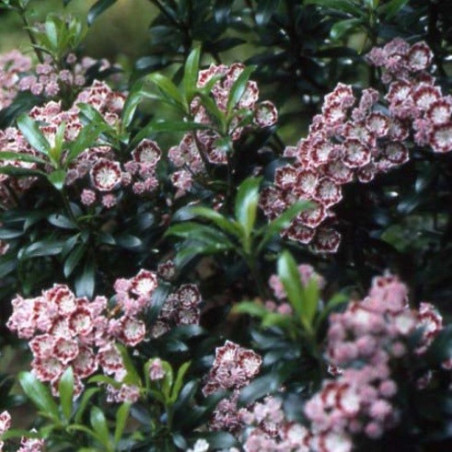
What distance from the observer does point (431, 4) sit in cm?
292

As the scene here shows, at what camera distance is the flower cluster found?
8.20ft

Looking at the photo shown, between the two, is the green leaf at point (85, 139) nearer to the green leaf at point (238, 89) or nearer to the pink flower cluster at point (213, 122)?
the pink flower cluster at point (213, 122)

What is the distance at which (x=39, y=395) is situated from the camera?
7.53 ft

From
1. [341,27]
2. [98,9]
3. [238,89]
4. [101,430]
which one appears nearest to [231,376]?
[101,430]

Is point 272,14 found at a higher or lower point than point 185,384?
higher

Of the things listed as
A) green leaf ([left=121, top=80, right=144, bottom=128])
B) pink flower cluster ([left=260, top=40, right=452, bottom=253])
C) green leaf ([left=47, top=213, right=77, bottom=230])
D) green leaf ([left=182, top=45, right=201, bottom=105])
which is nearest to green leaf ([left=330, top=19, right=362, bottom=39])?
pink flower cluster ([left=260, top=40, right=452, bottom=253])

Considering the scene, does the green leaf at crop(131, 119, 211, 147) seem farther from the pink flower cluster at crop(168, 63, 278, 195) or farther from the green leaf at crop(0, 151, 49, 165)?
the green leaf at crop(0, 151, 49, 165)

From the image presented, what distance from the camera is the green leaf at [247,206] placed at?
84.3 inches

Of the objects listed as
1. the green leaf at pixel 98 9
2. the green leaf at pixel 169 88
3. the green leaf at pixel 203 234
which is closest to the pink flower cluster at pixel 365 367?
the green leaf at pixel 203 234

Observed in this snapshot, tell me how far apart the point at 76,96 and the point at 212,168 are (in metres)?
0.76

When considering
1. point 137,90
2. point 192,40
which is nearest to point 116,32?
point 192,40

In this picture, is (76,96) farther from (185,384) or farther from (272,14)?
(185,384)

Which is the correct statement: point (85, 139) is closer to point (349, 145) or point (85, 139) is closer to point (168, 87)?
point (168, 87)

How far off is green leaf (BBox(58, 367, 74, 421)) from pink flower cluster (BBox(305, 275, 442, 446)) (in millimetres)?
581
